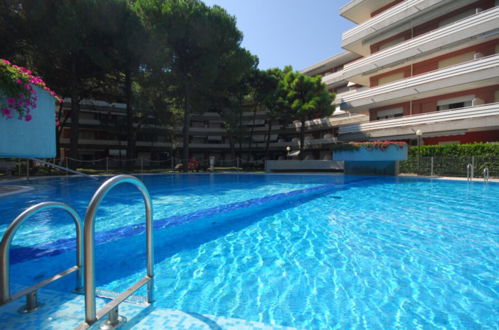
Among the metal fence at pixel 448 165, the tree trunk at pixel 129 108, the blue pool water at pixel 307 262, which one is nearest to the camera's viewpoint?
the blue pool water at pixel 307 262

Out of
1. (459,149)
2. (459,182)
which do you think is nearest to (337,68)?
(459,149)

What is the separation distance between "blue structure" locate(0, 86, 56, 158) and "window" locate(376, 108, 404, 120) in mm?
28342

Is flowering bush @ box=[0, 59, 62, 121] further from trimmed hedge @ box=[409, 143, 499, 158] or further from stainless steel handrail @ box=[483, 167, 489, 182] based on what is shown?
trimmed hedge @ box=[409, 143, 499, 158]

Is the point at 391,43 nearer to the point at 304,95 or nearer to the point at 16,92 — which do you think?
the point at 304,95

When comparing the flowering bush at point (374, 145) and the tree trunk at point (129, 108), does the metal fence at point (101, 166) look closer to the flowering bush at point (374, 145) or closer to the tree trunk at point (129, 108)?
the tree trunk at point (129, 108)

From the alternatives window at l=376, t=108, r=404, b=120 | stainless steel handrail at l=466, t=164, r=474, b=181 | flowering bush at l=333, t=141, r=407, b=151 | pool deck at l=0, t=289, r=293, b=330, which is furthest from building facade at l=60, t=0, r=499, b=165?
pool deck at l=0, t=289, r=293, b=330

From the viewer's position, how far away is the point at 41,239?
502cm

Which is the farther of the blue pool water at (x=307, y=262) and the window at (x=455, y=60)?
the window at (x=455, y=60)

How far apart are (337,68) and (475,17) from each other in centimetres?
1880

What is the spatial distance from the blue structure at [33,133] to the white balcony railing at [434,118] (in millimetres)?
24684

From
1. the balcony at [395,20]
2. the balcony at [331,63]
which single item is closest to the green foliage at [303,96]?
the balcony at [395,20]

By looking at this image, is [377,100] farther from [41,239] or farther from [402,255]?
[41,239]

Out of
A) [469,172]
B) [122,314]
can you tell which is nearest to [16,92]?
[122,314]

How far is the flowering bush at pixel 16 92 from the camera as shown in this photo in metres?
3.73
